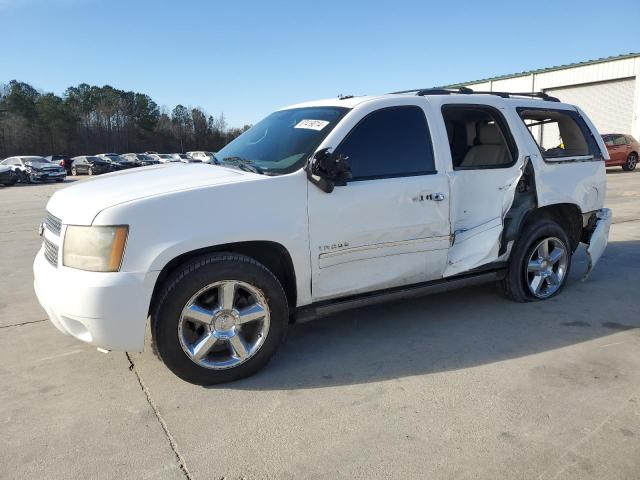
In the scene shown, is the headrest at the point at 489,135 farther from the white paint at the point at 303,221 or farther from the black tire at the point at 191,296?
the black tire at the point at 191,296

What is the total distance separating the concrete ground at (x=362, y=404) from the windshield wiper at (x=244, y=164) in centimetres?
139

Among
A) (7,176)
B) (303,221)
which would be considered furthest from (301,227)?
(7,176)

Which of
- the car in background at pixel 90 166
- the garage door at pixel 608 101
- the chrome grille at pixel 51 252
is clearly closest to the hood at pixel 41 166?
the car in background at pixel 90 166

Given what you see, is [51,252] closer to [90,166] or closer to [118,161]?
[90,166]

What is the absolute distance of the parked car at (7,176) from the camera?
86.2 feet

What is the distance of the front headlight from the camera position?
9.75ft

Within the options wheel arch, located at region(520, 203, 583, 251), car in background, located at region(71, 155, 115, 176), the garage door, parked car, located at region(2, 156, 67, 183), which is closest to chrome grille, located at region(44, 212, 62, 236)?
wheel arch, located at region(520, 203, 583, 251)

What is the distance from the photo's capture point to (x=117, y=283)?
2.97 metres

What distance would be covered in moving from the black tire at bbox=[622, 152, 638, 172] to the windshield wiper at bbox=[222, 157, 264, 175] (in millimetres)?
23747

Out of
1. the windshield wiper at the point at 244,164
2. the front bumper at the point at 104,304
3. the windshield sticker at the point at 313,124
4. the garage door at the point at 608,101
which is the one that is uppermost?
the garage door at the point at 608,101

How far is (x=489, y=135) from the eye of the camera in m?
4.69

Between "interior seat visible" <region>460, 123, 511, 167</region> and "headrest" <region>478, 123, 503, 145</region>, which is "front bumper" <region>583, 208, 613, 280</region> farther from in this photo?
"headrest" <region>478, 123, 503, 145</region>

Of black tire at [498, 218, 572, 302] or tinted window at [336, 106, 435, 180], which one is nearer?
tinted window at [336, 106, 435, 180]

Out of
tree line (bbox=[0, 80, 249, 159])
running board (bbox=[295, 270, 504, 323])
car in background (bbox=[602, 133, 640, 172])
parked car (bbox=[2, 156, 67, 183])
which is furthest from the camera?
tree line (bbox=[0, 80, 249, 159])
